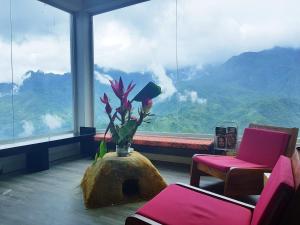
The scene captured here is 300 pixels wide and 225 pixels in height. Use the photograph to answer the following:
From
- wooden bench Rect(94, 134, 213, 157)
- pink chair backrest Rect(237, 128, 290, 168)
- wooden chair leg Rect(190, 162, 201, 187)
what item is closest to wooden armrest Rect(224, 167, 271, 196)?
pink chair backrest Rect(237, 128, 290, 168)

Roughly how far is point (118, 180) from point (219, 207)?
1.26 meters

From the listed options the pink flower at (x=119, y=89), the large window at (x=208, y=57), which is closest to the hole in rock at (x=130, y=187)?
the pink flower at (x=119, y=89)

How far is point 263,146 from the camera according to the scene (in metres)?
2.79

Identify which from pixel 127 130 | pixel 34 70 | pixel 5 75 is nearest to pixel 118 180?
pixel 127 130

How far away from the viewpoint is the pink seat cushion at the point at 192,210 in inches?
56.5

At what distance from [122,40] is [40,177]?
278cm

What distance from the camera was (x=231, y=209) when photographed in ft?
5.31

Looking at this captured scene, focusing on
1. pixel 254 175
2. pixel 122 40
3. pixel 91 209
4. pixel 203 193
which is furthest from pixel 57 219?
pixel 122 40

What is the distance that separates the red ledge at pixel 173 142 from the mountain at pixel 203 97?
0.22 metres

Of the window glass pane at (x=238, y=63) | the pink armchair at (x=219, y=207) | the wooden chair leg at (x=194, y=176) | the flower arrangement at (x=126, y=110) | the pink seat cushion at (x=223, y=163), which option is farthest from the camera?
the window glass pane at (x=238, y=63)

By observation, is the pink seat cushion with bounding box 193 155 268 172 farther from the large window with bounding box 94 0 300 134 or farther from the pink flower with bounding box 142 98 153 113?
the large window with bounding box 94 0 300 134

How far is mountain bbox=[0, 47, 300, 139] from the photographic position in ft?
12.2

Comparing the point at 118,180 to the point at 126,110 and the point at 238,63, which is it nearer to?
the point at 126,110

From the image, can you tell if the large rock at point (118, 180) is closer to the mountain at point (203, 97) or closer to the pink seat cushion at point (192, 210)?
the pink seat cushion at point (192, 210)
